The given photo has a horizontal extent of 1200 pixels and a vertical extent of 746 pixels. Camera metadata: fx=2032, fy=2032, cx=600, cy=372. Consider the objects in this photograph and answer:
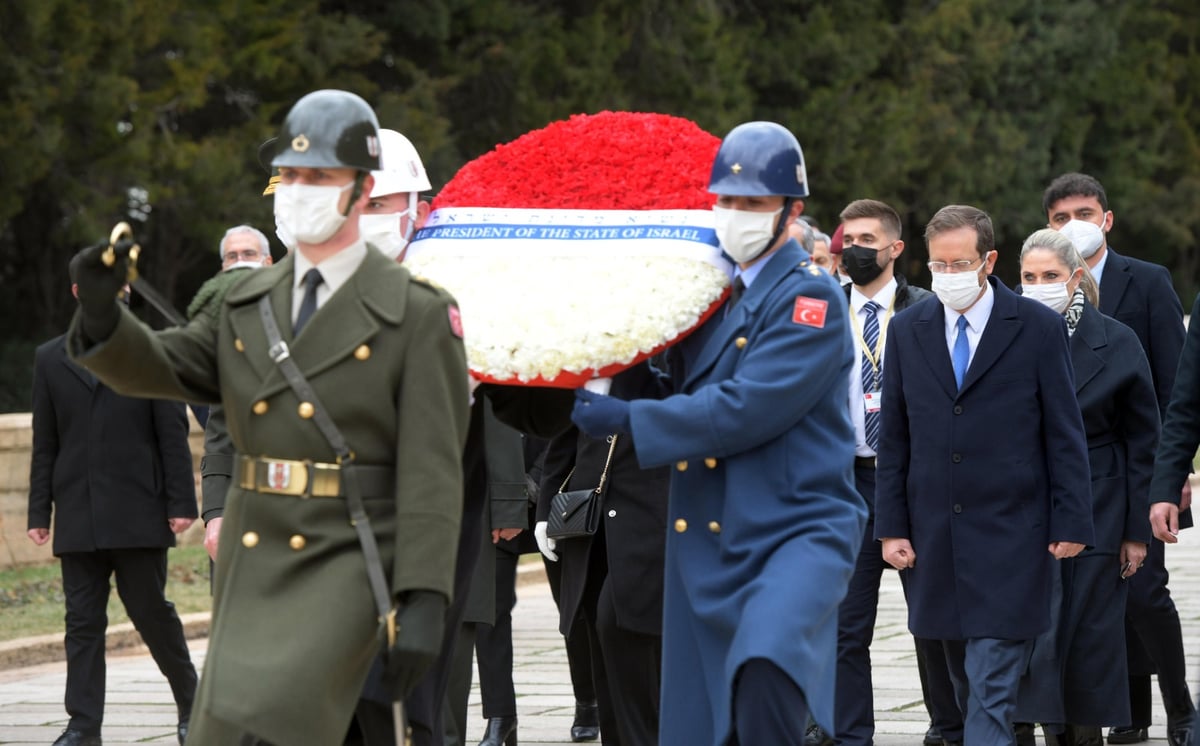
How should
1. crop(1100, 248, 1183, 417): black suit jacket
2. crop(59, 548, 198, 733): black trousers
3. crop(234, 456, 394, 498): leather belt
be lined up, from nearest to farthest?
crop(234, 456, 394, 498): leather belt
crop(59, 548, 198, 733): black trousers
crop(1100, 248, 1183, 417): black suit jacket

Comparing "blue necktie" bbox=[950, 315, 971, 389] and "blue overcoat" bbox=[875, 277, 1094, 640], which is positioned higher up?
"blue necktie" bbox=[950, 315, 971, 389]

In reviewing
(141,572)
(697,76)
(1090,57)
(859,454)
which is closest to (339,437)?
(859,454)

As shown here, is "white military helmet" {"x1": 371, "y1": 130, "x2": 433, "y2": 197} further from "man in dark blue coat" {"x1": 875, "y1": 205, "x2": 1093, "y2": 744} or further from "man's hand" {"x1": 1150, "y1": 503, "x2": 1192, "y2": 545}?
"man's hand" {"x1": 1150, "y1": 503, "x2": 1192, "y2": 545}

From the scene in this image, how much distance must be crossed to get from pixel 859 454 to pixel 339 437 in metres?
4.26

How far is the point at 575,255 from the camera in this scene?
5.64 metres

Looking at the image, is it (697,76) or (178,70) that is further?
(697,76)

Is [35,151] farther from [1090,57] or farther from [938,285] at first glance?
[1090,57]

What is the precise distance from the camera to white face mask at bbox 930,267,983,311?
7.52 m

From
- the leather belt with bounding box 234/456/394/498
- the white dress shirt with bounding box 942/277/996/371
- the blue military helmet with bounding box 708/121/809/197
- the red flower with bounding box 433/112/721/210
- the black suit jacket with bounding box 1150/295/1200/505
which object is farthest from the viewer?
the white dress shirt with bounding box 942/277/996/371

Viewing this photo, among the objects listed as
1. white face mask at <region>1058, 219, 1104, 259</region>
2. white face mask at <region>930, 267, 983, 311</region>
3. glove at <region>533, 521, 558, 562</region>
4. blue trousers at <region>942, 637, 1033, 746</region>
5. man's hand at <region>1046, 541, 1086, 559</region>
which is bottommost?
blue trousers at <region>942, 637, 1033, 746</region>

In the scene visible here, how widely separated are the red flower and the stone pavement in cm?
348

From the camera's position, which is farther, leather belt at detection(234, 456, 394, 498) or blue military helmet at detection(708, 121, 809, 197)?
blue military helmet at detection(708, 121, 809, 197)

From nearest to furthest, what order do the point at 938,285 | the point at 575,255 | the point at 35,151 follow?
the point at 575,255 < the point at 938,285 < the point at 35,151

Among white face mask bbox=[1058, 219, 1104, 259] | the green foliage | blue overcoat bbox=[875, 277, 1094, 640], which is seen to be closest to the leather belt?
blue overcoat bbox=[875, 277, 1094, 640]
